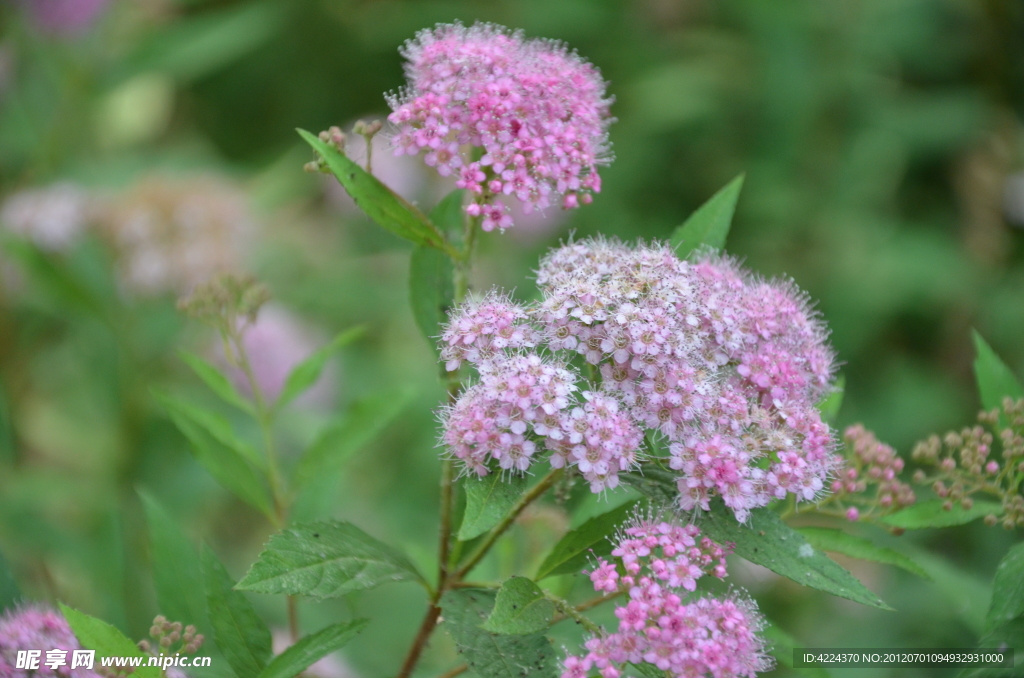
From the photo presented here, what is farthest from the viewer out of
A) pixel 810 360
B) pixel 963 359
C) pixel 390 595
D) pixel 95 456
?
pixel 963 359

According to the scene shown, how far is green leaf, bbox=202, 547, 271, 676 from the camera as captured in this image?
3.95 feet

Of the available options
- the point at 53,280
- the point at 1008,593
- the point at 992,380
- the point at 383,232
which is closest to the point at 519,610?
A: the point at 1008,593

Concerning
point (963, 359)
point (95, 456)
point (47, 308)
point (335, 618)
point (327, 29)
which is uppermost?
point (327, 29)

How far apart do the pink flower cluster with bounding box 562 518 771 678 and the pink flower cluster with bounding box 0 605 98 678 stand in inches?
25.7

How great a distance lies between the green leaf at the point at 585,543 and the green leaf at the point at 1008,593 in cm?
50

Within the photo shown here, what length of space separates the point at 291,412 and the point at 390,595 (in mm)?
729

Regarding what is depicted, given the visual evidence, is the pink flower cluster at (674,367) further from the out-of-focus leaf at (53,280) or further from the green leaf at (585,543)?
the out-of-focus leaf at (53,280)

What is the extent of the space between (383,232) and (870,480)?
102 inches

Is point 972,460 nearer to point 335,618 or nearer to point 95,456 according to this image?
point 335,618

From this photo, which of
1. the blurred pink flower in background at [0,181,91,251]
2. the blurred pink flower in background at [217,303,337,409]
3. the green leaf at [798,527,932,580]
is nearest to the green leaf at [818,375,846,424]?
the green leaf at [798,527,932,580]

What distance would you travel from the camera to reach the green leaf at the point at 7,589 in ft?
4.17

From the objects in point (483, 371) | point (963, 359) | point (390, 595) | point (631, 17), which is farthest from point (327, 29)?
point (483, 371)

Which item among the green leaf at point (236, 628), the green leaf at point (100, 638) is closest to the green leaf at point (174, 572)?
the green leaf at point (236, 628)

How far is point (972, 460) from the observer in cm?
129
